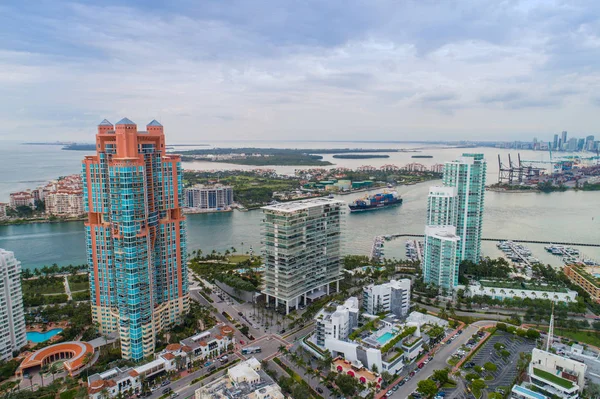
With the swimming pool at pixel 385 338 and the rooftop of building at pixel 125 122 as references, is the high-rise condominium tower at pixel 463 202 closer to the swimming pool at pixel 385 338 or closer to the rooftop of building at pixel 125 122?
the swimming pool at pixel 385 338

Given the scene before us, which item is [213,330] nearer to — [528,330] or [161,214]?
[161,214]

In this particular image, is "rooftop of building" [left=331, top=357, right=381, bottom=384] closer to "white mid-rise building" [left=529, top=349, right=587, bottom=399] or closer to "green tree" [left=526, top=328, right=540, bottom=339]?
"white mid-rise building" [left=529, top=349, right=587, bottom=399]

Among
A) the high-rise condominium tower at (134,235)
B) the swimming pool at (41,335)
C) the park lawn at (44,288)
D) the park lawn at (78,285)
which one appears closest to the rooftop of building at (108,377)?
the high-rise condominium tower at (134,235)

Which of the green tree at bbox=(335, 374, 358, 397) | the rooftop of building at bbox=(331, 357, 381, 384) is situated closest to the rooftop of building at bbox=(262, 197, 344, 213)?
the rooftop of building at bbox=(331, 357, 381, 384)

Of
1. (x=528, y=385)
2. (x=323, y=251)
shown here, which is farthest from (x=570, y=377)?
(x=323, y=251)

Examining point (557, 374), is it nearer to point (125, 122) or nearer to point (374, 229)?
point (125, 122)
